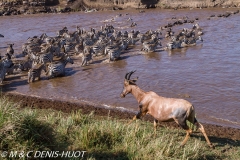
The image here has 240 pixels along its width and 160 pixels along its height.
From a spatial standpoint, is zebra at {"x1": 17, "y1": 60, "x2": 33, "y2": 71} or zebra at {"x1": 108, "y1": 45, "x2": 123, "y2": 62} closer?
zebra at {"x1": 17, "y1": 60, "x2": 33, "y2": 71}

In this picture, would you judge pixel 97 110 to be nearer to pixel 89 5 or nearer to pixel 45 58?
pixel 45 58

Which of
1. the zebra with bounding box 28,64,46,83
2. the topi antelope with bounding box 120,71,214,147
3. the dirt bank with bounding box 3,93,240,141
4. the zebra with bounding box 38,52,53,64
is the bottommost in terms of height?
the dirt bank with bounding box 3,93,240,141

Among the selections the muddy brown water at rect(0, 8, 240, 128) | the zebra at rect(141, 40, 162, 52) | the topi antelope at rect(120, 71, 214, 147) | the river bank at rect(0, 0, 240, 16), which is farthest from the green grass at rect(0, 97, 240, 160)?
the river bank at rect(0, 0, 240, 16)

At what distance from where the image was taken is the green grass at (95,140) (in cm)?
593

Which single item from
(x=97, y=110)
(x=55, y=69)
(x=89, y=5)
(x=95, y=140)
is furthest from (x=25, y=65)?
(x=89, y=5)

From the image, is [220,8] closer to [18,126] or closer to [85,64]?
[85,64]

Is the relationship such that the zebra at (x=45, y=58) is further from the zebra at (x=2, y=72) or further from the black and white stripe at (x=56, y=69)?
the zebra at (x=2, y=72)

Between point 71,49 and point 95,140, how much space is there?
15237mm

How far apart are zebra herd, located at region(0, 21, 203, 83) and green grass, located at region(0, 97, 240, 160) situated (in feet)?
26.7

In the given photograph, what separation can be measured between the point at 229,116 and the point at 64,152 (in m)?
6.63

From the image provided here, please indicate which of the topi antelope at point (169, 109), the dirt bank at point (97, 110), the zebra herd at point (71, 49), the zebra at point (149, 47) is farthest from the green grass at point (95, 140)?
the zebra at point (149, 47)

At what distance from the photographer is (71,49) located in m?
22.2

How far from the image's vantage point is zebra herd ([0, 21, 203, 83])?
16750 millimetres

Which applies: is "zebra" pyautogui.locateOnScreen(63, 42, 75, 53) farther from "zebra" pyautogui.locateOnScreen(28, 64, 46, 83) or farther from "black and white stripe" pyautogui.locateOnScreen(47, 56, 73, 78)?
"zebra" pyautogui.locateOnScreen(28, 64, 46, 83)
